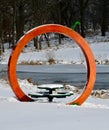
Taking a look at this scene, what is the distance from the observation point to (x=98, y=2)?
60969 millimetres

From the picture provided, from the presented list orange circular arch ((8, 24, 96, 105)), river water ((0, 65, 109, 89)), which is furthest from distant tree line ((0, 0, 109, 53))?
orange circular arch ((8, 24, 96, 105))

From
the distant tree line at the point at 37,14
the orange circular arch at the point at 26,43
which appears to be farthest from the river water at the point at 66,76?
the distant tree line at the point at 37,14

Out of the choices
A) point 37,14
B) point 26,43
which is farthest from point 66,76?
point 37,14

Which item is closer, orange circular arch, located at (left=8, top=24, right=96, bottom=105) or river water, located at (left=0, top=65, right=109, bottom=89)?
orange circular arch, located at (left=8, top=24, right=96, bottom=105)

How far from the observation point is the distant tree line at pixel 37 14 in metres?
42.1

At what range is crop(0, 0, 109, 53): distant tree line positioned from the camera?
138ft

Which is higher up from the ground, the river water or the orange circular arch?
the orange circular arch

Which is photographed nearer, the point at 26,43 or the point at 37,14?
the point at 26,43

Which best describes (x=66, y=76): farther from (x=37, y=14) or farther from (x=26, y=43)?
(x=37, y=14)

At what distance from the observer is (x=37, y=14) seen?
42281 mm

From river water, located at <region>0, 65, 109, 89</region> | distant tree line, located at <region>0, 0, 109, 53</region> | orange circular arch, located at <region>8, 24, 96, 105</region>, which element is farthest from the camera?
distant tree line, located at <region>0, 0, 109, 53</region>

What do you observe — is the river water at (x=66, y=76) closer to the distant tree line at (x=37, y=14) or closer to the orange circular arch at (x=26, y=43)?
the orange circular arch at (x=26, y=43)

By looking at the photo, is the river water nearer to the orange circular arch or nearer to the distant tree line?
the orange circular arch

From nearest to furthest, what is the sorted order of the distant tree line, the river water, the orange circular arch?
the orange circular arch, the river water, the distant tree line
